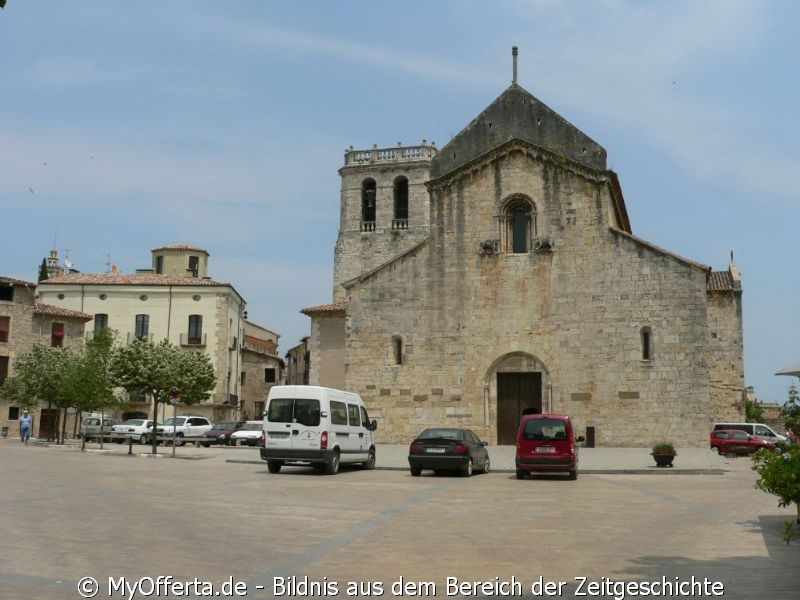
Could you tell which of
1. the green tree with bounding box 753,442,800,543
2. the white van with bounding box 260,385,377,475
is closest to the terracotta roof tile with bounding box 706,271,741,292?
the white van with bounding box 260,385,377,475

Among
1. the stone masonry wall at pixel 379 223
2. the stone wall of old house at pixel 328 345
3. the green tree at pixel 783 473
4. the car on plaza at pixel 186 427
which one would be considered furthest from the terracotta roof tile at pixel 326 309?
the green tree at pixel 783 473

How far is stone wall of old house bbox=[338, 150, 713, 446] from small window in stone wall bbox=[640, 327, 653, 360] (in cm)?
22

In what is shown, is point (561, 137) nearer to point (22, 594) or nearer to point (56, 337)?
point (22, 594)

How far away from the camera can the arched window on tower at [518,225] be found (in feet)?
111

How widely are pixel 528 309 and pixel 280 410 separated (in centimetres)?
1421

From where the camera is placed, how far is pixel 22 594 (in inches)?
274

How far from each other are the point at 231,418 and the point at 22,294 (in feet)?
51.0

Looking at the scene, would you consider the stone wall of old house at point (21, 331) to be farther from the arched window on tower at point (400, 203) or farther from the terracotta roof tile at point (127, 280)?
the arched window on tower at point (400, 203)

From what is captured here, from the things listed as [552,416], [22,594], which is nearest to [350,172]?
[552,416]

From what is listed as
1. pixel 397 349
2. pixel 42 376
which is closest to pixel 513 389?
pixel 397 349

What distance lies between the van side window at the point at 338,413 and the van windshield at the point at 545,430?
4756 mm

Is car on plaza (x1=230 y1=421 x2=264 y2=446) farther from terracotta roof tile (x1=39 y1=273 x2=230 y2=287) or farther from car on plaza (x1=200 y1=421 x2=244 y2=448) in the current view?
terracotta roof tile (x1=39 y1=273 x2=230 y2=287)

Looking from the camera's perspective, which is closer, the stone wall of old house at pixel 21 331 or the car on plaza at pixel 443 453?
the car on plaza at pixel 443 453

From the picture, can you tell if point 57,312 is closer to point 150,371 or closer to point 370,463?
point 150,371
